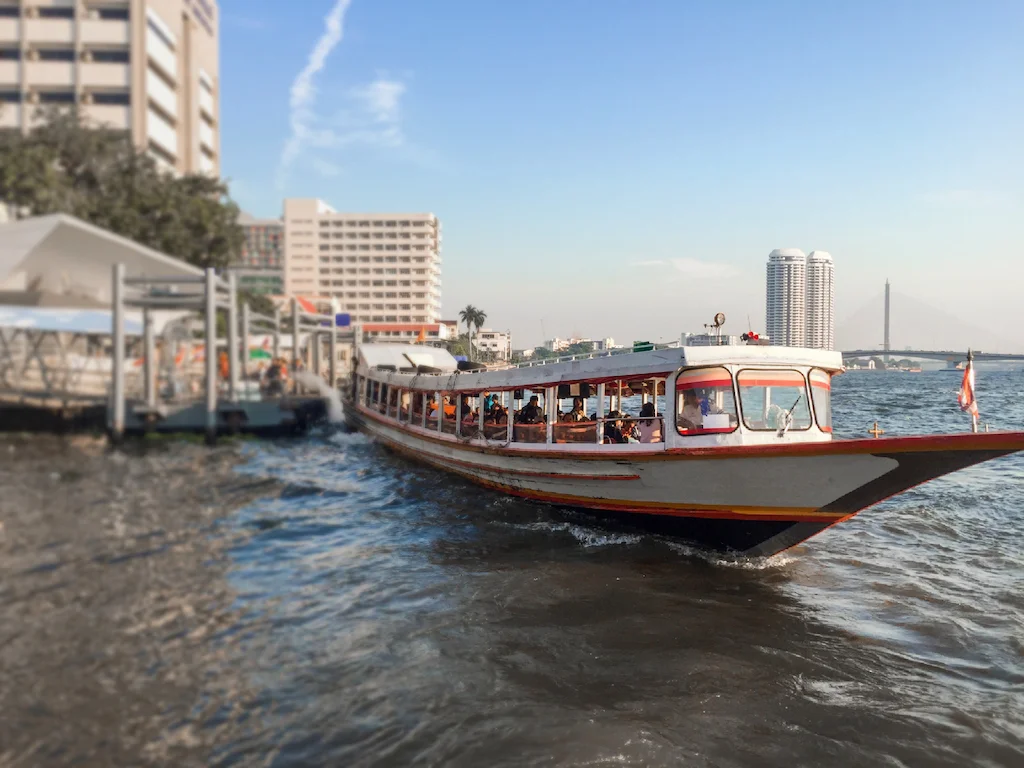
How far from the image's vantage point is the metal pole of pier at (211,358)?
20.1 metres

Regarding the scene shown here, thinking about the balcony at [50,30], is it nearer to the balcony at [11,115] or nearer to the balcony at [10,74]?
the balcony at [10,74]

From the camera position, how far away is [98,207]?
27969mm

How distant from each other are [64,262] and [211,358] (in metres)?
4.74

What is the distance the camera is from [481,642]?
7.32 m

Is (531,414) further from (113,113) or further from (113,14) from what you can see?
(113,14)

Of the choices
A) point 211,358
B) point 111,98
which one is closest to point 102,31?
point 111,98

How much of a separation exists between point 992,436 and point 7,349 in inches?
924

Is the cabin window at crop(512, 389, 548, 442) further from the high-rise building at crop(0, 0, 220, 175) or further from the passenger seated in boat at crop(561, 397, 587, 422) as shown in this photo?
the high-rise building at crop(0, 0, 220, 175)

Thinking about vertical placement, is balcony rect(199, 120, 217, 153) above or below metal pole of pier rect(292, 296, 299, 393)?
above

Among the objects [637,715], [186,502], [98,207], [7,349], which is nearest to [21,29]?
[98,207]

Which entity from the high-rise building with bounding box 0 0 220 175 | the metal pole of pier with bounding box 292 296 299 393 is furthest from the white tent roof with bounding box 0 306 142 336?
the high-rise building with bounding box 0 0 220 175

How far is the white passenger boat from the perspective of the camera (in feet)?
28.6

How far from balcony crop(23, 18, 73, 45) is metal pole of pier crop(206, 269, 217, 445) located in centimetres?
4106

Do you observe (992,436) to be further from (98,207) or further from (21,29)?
(21,29)
